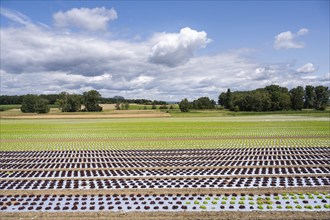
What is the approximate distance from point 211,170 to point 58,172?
25.2 feet

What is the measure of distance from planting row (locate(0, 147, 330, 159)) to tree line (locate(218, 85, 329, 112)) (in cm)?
7829

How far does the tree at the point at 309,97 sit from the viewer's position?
4508 inches

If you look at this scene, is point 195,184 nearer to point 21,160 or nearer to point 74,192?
point 74,192

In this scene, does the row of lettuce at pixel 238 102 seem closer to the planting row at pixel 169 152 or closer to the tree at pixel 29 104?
the tree at pixel 29 104

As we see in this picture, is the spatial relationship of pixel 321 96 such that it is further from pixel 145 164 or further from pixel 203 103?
pixel 145 164

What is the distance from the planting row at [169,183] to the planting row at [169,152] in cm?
617

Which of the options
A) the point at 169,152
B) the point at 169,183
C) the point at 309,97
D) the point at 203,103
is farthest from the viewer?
the point at 203,103

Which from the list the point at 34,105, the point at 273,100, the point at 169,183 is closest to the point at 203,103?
the point at 273,100

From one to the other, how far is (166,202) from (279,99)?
98.7 meters

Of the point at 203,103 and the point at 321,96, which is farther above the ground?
the point at 321,96

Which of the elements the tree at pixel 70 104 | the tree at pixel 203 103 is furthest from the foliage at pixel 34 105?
the tree at pixel 203 103

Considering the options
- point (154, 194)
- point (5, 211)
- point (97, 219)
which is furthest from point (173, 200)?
point (5, 211)

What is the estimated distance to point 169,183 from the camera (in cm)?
1263

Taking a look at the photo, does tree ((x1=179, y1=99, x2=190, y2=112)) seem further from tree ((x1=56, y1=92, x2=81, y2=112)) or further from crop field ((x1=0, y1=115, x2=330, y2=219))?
crop field ((x1=0, y1=115, x2=330, y2=219))
